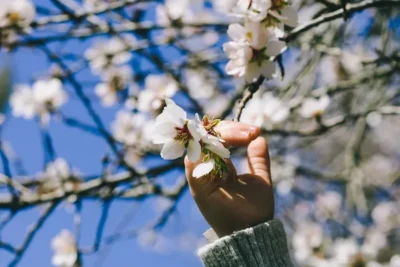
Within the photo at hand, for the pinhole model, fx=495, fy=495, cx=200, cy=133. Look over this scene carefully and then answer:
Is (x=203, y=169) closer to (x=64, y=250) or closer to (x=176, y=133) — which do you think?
(x=176, y=133)

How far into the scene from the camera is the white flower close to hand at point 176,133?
62 cm

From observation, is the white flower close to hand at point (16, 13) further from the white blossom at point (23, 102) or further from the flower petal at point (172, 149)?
the flower petal at point (172, 149)

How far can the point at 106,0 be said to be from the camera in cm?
192

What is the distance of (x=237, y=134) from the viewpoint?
0.65 metres

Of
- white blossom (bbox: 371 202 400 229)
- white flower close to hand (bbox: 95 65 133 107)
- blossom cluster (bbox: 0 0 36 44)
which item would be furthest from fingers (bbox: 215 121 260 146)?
white blossom (bbox: 371 202 400 229)

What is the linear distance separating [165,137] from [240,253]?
0.65 feet

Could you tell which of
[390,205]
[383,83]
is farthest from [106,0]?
[390,205]

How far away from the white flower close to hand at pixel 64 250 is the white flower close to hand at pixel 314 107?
80 cm

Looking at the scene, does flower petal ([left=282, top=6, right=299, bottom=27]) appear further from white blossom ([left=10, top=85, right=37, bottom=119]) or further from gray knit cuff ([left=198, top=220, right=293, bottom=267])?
white blossom ([left=10, top=85, right=37, bottom=119])

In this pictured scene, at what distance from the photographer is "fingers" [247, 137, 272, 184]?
0.75 meters

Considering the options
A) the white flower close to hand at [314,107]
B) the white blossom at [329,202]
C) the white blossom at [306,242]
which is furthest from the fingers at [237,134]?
the white blossom at [329,202]

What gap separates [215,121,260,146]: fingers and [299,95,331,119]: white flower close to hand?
75 cm

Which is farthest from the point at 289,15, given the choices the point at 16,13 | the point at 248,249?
the point at 16,13

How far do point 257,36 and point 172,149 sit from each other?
268 mm
